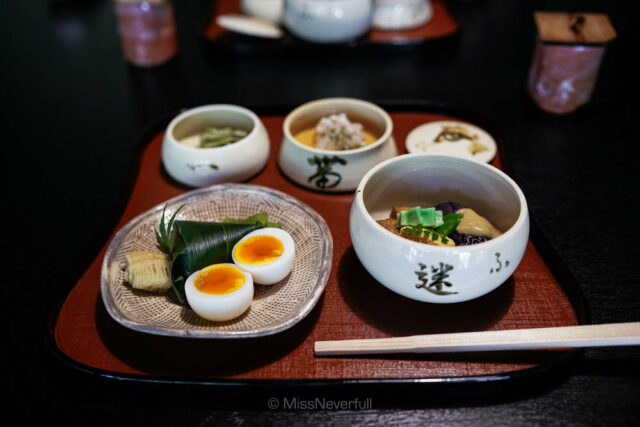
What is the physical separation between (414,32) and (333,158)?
1.19 metres

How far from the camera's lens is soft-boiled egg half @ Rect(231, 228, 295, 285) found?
1.15 meters

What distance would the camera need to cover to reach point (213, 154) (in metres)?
1.43

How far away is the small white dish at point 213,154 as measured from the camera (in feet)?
4.71

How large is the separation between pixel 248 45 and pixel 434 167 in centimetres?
126

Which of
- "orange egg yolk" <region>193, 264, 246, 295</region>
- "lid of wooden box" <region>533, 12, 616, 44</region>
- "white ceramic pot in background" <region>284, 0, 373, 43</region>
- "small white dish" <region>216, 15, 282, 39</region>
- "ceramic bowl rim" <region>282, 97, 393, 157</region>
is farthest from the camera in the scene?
"small white dish" <region>216, 15, 282, 39</region>

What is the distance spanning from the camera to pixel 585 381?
1.02 metres

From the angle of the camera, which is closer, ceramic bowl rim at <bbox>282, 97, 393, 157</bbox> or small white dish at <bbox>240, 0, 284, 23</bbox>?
ceramic bowl rim at <bbox>282, 97, 393, 157</bbox>

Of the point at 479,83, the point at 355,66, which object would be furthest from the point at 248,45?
the point at 479,83

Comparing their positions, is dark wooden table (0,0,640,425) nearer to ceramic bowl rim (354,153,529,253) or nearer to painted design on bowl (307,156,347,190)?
ceramic bowl rim (354,153,529,253)

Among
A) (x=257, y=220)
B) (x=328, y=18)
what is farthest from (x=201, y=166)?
(x=328, y=18)

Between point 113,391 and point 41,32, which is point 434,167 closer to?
point 113,391

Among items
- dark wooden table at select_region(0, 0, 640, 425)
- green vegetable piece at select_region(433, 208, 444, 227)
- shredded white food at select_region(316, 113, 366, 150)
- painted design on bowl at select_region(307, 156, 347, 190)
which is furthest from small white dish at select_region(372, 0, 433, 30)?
green vegetable piece at select_region(433, 208, 444, 227)

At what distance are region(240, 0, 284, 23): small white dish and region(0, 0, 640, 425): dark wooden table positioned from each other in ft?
0.81

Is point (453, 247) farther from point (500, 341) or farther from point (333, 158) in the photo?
point (333, 158)
